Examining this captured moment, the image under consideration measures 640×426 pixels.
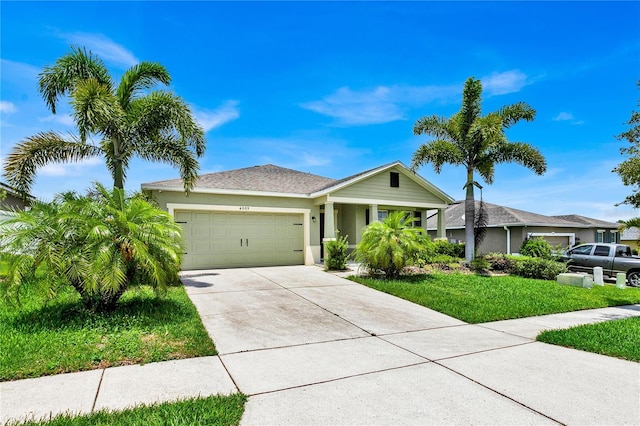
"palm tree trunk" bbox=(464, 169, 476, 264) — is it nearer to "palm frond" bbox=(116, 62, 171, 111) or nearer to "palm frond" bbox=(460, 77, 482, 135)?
"palm frond" bbox=(460, 77, 482, 135)

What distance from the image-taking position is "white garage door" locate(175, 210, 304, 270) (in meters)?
13.5

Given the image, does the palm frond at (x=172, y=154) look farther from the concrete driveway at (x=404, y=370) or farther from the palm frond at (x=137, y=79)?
the concrete driveway at (x=404, y=370)

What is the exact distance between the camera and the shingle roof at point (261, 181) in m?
13.7

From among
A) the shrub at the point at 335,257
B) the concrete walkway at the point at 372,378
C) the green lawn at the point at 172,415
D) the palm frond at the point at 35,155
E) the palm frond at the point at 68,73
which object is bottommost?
the concrete walkway at the point at 372,378

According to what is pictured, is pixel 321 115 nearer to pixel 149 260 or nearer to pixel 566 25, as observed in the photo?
pixel 566 25

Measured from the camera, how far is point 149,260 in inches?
227

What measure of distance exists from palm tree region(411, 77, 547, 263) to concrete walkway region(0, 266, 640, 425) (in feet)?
31.7

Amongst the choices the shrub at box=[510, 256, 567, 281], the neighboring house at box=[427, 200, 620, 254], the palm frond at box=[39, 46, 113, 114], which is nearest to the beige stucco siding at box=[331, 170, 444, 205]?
the neighboring house at box=[427, 200, 620, 254]

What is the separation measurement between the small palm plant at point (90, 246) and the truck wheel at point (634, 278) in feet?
53.3

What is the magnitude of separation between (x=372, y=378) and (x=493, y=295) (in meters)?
6.85

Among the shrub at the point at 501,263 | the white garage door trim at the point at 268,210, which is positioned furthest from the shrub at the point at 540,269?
the white garage door trim at the point at 268,210

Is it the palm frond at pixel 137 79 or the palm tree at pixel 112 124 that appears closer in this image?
the palm tree at pixel 112 124

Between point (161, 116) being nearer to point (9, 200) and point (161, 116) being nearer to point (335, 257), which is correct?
point (335, 257)

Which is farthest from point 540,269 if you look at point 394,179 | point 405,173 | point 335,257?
point 335,257
